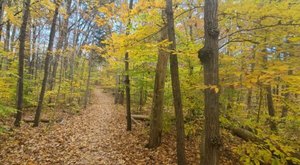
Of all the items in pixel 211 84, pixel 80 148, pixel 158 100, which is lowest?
pixel 80 148

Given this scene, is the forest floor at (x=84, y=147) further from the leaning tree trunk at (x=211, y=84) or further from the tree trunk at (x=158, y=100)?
the leaning tree trunk at (x=211, y=84)

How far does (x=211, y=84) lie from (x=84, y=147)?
6.14 meters

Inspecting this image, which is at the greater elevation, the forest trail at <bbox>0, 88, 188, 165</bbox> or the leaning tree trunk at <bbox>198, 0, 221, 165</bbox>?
the leaning tree trunk at <bbox>198, 0, 221, 165</bbox>

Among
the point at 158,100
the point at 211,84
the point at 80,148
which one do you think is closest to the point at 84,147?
the point at 80,148

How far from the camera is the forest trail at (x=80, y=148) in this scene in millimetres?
6969

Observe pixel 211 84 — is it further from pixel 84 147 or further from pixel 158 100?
pixel 84 147

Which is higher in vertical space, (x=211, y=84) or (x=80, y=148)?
(x=211, y=84)

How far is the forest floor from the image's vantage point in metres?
6.98

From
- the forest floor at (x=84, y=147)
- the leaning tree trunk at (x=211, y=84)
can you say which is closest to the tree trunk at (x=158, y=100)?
the forest floor at (x=84, y=147)

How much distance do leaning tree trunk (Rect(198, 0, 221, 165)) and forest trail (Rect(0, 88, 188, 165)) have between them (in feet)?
13.2

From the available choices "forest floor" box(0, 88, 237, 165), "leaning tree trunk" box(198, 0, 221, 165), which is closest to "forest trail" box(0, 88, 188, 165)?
"forest floor" box(0, 88, 237, 165)

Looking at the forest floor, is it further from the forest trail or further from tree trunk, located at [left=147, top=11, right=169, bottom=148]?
tree trunk, located at [left=147, top=11, right=169, bottom=148]

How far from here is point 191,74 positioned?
315 inches

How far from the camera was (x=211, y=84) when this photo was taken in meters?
3.42
